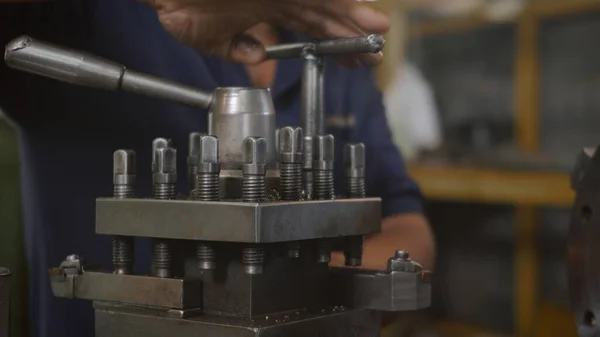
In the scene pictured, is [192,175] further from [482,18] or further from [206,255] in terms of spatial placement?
[482,18]

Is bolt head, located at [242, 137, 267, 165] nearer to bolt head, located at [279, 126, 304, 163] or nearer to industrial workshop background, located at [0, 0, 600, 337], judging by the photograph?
bolt head, located at [279, 126, 304, 163]

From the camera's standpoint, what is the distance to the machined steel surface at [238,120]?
64 cm

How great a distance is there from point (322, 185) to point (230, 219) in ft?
0.34

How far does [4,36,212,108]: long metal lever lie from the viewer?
25.7 inches

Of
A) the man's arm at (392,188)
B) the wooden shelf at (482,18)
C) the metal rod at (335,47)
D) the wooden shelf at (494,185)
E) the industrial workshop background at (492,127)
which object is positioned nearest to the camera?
the metal rod at (335,47)

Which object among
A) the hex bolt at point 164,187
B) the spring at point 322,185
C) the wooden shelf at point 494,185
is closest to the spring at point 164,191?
the hex bolt at point 164,187

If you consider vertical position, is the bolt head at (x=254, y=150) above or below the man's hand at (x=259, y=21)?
below

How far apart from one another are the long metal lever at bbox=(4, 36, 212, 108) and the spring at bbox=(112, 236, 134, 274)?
120 mm

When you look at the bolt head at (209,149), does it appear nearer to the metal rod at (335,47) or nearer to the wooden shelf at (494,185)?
the metal rod at (335,47)

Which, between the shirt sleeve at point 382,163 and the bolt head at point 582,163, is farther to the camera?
the shirt sleeve at point 382,163

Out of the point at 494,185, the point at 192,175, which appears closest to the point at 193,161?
the point at 192,175

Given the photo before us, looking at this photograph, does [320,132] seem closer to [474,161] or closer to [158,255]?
[158,255]

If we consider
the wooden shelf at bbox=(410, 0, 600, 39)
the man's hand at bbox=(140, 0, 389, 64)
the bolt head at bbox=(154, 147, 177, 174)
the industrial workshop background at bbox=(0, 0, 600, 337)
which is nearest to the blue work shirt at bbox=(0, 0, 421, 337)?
the man's hand at bbox=(140, 0, 389, 64)

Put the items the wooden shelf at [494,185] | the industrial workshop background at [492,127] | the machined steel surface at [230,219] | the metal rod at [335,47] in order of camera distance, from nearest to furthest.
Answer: the machined steel surface at [230,219]
the metal rod at [335,47]
the wooden shelf at [494,185]
the industrial workshop background at [492,127]
